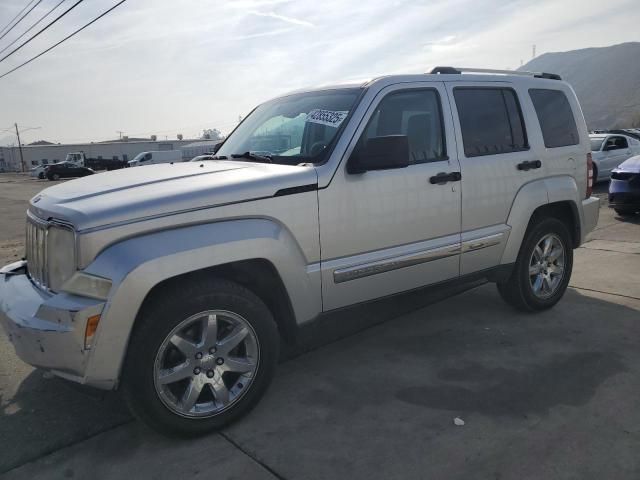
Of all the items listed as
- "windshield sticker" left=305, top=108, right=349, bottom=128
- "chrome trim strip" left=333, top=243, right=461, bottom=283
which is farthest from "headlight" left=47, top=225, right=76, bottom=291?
"windshield sticker" left=305, top=108, right=349, bottom=128

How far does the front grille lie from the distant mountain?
338 feet

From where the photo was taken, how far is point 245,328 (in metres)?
3.11

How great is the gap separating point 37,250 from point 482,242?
3.19 meters

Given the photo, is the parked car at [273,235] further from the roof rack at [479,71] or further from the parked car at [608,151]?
the parked car at [608,151]

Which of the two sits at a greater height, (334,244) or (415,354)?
(334,244)

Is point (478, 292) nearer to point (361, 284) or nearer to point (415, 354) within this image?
point (415, 354)

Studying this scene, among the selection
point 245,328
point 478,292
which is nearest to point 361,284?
point 245,328

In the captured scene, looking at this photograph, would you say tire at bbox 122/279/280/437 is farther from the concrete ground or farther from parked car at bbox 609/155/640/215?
parked car at bbox 609/155/640/215

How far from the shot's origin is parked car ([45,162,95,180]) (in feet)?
137

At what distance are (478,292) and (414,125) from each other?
2.53 m


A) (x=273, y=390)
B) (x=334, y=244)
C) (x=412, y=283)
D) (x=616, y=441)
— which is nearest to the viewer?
(x=616, y=441)

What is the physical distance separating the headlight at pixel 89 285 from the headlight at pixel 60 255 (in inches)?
2.2

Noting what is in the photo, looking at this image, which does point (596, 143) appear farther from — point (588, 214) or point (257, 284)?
point (257, 284)

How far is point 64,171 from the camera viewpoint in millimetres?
42688
